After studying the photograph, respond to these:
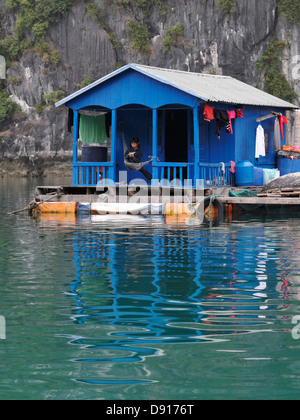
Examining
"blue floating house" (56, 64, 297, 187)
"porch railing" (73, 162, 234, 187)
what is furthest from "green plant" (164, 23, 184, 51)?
"porch railing" (73, 162, 234, 187)

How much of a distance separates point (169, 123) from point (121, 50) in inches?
1887

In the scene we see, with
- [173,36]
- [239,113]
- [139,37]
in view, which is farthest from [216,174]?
[139,37]

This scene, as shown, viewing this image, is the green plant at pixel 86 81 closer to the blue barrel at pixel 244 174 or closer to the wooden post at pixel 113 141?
the wooden post at pixel 113 141

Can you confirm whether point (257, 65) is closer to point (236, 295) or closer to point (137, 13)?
point (137, 13)

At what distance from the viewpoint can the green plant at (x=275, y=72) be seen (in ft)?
203

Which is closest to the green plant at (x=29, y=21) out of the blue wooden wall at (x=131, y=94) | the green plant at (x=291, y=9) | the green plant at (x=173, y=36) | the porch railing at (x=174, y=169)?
the green plant at (x=173, y=36)

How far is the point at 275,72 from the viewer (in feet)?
206

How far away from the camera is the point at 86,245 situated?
45.6ft

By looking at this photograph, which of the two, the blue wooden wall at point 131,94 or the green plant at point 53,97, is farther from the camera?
the green plant at point 53,97

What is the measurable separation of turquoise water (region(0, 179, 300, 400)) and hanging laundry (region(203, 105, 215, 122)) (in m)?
6.70

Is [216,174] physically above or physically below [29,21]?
below

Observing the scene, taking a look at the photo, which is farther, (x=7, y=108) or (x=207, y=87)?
(x=7, y=108)

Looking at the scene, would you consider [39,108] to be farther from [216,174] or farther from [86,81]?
[216,174]
